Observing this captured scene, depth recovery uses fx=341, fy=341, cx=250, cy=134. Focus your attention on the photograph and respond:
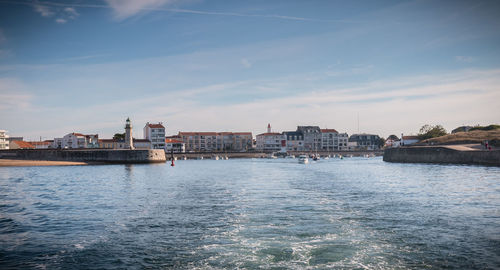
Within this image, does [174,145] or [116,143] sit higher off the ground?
[116,143]

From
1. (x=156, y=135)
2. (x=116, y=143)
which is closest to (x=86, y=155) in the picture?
(x=156, y=135)

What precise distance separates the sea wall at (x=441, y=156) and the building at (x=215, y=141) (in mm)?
104200

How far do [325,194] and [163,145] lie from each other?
13195 cm

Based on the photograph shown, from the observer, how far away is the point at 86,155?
3118 inches

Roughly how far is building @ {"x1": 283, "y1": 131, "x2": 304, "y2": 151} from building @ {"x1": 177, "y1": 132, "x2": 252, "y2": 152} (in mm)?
20596

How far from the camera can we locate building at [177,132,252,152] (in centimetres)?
17262

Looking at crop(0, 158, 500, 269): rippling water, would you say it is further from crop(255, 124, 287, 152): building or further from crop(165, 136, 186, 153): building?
crop(255, 124, 287, 152): building

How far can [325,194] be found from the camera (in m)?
24.2

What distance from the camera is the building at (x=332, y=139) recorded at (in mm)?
185000

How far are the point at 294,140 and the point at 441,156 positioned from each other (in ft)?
394

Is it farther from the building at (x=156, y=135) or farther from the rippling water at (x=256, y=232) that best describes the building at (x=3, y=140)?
the rippling water at (x=256, y=232)

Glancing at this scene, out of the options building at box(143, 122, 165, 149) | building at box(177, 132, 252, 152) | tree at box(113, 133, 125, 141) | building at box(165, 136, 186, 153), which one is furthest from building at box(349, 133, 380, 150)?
tree at box(113, 133, 125, 141)

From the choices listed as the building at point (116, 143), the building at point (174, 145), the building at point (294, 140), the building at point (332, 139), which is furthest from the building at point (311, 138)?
the building at point (116, 143)

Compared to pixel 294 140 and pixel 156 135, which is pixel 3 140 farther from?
pixel 294 140
